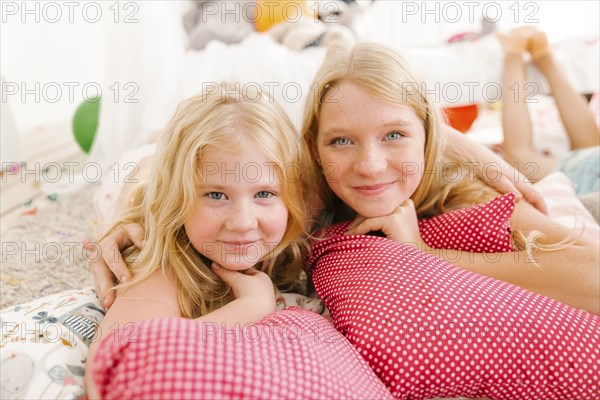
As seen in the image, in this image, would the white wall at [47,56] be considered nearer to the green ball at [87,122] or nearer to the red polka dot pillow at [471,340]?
the green ball at [87,122]

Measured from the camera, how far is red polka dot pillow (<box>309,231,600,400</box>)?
2.19ft

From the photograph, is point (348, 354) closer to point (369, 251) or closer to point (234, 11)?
point (369, 251)

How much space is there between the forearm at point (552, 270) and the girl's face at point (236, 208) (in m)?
0.33

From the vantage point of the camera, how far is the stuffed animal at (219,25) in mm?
2105

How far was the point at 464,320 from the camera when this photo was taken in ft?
2.26

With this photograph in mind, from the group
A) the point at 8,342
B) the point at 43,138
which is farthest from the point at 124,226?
the point at 43,138

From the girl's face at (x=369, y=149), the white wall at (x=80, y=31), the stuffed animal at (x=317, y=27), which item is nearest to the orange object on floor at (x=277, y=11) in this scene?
the stuffed animal at (x=317, y=27)

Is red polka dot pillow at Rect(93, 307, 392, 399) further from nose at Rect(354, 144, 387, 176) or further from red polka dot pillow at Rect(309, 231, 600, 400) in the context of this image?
nose at Rect(354, 144, 387, 176)

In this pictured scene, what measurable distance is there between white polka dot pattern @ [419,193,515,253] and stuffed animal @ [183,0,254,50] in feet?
4.69

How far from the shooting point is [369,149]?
934 mm

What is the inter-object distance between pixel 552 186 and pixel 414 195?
1.21 feet

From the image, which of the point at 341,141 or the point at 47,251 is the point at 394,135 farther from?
the point at 47,251

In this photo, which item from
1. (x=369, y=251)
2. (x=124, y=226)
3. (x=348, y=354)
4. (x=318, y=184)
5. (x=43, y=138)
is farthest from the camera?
(x=43, y=138)

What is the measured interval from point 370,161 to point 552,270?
0.34m
